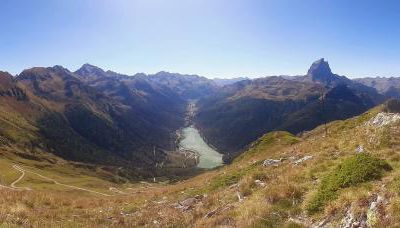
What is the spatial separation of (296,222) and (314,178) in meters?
5.33

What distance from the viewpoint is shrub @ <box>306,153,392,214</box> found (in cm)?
1622

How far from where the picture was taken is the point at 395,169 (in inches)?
690

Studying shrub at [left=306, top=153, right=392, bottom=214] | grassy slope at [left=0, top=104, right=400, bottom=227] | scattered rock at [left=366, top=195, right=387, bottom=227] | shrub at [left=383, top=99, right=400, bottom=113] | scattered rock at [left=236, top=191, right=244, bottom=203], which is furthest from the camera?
shrub at [left=383, top=99, right=400, bottom=113]

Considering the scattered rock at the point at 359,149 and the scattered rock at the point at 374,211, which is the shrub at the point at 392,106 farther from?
the scattered rock at the point at 374,211


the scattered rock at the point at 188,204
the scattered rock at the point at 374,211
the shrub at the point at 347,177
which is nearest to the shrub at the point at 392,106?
the scattered rock at the point at 188,204

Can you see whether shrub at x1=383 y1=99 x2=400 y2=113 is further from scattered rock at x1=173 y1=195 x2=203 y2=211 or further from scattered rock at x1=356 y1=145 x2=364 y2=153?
scattered rock at x1=173 y1=195 x2=203 y2=211

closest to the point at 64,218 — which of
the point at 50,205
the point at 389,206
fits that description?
the point at 50,205

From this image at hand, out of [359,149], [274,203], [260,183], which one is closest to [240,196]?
[260,183]

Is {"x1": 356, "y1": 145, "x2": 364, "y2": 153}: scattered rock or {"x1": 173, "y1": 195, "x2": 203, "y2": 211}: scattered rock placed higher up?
{"x1": 356, "y1": 145, "x2": 364, "y2": 153}: scattered rock

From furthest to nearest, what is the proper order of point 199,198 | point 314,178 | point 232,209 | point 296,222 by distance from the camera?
point 199,198 → point 314,178 → point 232,209 → point 296,222

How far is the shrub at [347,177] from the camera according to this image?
16.2 m

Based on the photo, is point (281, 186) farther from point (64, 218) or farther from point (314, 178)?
point (64, 218)

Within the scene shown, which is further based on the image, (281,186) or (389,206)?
(281,186)

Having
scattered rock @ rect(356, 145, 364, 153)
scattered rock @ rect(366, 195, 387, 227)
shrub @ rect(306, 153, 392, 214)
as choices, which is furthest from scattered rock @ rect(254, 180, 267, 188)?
scattered rock @ rect(366, 195, 387, 227)
